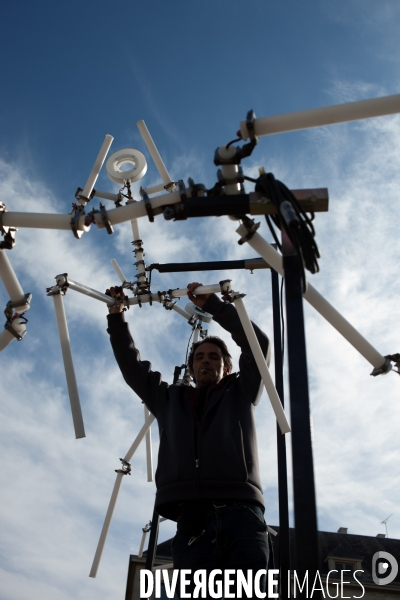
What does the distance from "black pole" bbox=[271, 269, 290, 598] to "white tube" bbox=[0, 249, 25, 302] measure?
2.45 meters

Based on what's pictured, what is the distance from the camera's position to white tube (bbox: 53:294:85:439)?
11.5 ft

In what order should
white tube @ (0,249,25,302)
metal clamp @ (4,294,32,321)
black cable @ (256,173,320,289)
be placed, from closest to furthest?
1. black cable @ (256,173,320,289)
2. white tube @ (0,249,25,302)
3. metal clamp @ (4,294,32,321)

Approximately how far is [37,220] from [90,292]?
171 centimetres

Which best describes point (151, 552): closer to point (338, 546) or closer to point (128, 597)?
point (128, 597)

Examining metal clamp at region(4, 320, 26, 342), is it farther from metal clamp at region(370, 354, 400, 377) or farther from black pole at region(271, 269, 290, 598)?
black pole at region(271, 269, 290, 598)

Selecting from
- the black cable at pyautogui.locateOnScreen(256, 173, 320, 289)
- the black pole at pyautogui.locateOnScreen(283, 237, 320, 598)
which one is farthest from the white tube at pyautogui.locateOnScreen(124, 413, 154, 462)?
the black pole at pyautogui.locateOnScreen(283, 237, 320, 598)

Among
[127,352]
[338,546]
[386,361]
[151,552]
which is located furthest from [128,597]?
[386,361]

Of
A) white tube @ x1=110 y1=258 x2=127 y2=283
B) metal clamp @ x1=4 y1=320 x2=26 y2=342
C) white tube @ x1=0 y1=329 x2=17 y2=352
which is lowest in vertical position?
white tube @ x1=0 y1=329 x2=17 y2=352

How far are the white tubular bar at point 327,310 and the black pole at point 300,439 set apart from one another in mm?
507

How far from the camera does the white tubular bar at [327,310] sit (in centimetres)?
290

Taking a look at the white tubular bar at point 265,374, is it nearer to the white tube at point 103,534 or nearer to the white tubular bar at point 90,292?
the white tubular bar at point 90,292

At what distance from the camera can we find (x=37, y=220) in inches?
121

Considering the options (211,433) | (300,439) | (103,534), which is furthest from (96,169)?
(300,439)

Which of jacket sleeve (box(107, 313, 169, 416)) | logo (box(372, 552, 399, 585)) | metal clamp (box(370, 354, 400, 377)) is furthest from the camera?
logo (box(372, 552, 399, 585))
